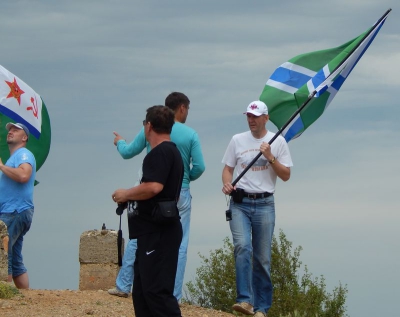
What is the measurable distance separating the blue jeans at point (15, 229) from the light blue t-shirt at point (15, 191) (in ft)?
0.21

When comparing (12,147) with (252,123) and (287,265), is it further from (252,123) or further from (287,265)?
(287,265)

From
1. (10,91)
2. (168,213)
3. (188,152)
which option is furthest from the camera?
(10,91)

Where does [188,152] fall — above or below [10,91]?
below

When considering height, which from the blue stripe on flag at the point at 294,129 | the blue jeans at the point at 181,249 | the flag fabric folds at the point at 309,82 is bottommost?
the blue jeans at the point at 181,249

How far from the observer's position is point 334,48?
12781mm

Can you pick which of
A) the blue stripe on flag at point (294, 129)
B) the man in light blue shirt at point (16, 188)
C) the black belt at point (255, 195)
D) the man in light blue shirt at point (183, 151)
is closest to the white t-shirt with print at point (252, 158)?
the black belt at point (255, 195)

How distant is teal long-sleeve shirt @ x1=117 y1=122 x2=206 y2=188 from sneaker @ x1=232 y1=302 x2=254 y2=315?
4.85 feet

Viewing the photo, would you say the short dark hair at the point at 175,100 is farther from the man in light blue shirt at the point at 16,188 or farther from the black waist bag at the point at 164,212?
the black waist bag at the point at 164,212

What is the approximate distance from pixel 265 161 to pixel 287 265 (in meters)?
11.2

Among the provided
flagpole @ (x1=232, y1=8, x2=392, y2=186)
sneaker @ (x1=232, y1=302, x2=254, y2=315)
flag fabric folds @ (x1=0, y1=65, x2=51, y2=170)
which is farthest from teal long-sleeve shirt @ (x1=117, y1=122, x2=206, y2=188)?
flag fabric folds @ (x1=0, y1=65, x2=51, y2=170)

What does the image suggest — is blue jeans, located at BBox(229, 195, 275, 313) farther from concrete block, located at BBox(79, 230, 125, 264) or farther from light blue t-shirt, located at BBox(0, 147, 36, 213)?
light blue t-shirt, located at BBox(0, 147, 36, 213)

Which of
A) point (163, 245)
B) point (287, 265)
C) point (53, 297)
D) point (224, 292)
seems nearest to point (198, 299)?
point (224, 292)

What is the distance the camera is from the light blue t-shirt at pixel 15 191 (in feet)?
37.2

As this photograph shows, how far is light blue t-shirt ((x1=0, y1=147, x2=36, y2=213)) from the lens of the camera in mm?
11336
